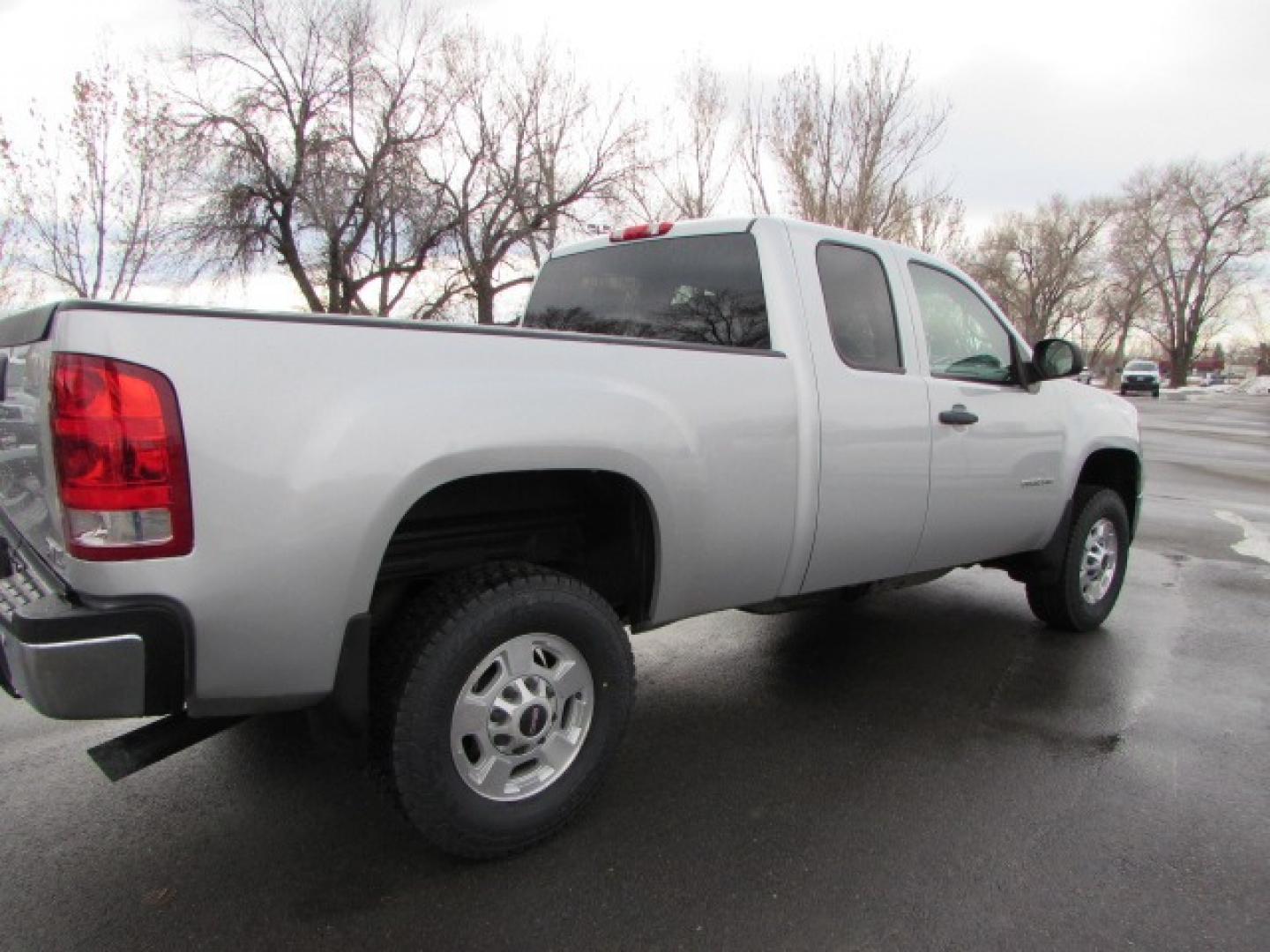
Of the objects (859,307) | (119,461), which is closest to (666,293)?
(859,307)

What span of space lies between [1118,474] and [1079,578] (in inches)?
29.7

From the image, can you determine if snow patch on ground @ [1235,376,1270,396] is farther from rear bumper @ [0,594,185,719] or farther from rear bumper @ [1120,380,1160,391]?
rear bumper @ [0,594,185,719]

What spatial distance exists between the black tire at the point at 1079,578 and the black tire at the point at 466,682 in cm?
291

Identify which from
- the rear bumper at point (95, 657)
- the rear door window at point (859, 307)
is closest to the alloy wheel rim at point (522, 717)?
the rear bumper at point (95, 657)

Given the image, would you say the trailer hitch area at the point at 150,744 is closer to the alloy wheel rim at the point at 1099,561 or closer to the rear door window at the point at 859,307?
the rear door window at the point at 859,307

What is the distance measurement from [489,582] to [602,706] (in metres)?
0.55

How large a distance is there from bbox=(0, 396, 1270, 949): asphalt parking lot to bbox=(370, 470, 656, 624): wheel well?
575 millimetres

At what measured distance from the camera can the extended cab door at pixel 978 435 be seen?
3553mm

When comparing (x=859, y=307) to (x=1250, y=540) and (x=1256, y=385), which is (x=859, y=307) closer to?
(x=1250, y=540)

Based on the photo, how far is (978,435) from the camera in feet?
12.0

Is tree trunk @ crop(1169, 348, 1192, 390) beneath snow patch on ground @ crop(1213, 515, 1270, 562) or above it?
above

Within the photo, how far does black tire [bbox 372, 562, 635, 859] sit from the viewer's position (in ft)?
7.29

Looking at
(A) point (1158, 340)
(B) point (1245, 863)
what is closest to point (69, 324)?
(B) point (1245, 863)

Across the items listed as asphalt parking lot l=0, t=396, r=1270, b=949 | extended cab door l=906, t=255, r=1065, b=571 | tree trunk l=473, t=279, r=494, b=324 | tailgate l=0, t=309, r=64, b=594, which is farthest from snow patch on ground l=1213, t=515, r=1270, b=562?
tree trunk l=473, t=279, r=494, b=324
